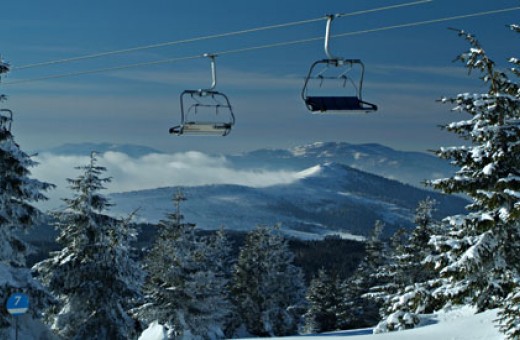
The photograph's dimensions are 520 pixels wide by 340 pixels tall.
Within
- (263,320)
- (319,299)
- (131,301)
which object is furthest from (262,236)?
(131,301)

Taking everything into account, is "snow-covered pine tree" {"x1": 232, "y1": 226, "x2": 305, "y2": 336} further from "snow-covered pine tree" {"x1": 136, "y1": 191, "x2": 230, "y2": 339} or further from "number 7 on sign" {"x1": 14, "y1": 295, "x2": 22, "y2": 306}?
"number 7 on sign" {"x1": 14, "y1": 295, "x2": 22, "y2": 306}

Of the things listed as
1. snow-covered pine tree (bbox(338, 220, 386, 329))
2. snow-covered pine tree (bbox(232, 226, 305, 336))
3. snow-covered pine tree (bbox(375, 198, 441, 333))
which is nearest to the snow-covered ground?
snow-covered pine tree (bbox(375, 198, 441, 333))

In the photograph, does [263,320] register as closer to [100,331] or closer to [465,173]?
[100,331]

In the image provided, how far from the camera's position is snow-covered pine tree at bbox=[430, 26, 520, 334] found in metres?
21.3

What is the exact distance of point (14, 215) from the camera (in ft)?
86.2

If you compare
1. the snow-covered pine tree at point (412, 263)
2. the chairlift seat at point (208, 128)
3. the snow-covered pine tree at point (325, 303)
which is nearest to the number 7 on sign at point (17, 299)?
the chairlift seat at point (208, 128)

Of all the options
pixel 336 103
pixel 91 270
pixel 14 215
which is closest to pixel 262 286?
pixel 91 270

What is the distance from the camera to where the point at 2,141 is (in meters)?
25.2

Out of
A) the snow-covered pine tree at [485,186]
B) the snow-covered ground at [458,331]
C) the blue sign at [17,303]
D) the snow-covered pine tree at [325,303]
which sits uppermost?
the snow-covered pine tree at [485,186]

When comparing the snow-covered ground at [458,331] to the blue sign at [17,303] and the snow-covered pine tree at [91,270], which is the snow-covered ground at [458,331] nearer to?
the blue sign at [17,303]

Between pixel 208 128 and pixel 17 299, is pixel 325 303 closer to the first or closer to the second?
pixel 17 299

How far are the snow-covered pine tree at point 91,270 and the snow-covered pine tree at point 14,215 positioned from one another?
22.0 feet

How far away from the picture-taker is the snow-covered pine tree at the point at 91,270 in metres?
33.9

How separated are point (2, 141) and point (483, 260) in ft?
56.0
